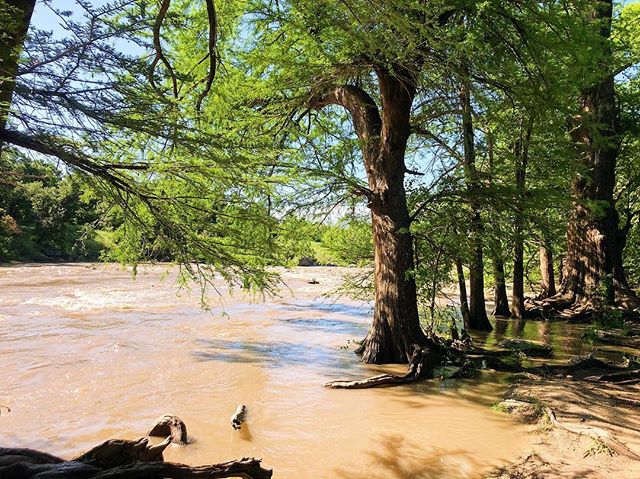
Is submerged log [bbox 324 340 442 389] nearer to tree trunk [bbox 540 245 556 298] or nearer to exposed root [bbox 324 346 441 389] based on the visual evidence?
exposed root [bbox 324 346 441 389]

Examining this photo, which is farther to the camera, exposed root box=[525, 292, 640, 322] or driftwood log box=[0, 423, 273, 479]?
exposed root box=[525, 292, 640, 322]

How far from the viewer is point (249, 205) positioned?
547 cm

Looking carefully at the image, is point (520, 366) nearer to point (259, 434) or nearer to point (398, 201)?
point (398, 201)

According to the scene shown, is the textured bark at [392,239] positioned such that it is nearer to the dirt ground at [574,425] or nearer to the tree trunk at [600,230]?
the dirt ground at [574,425]

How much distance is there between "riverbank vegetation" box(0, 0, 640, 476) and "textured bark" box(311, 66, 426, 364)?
1.3 inches

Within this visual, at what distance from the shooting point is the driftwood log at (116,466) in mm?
3518

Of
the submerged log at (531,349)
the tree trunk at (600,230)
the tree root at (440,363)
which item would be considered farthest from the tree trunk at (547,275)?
the tree root at (440,363)

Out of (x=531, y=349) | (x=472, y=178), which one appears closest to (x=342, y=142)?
(x=472, y=178)

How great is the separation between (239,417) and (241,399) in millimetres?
1071

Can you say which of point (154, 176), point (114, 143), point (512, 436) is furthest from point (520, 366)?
point (114, 143)

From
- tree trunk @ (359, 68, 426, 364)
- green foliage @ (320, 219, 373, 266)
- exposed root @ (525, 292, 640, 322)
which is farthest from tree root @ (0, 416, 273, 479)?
exposed root @ (525, 292, 640, 322)

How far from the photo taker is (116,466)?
151 inches

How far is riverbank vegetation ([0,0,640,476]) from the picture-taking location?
3594mm

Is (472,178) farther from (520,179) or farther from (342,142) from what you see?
(342,142)
